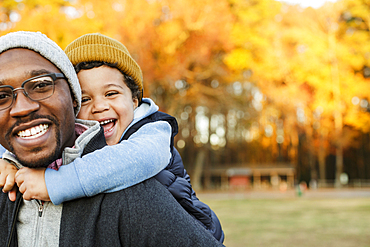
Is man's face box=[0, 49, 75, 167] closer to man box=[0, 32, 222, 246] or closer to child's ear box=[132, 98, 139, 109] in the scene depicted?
man box=[0, 32, 222, 246]

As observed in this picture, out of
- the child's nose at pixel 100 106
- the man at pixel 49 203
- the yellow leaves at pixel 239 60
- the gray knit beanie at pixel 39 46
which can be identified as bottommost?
the man at pixel 49 203

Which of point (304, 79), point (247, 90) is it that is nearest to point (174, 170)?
point (247, 90)

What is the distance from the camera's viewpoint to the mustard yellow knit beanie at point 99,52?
6.85ft

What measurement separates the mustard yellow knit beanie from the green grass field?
7418mm

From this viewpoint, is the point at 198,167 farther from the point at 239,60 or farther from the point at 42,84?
the point at 42,84

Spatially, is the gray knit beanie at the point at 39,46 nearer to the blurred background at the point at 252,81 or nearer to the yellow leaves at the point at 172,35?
the blurred background at the point at 252,81

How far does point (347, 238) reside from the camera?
30.9 feet

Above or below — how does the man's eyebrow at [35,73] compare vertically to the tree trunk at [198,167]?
above

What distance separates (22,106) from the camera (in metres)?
1.41

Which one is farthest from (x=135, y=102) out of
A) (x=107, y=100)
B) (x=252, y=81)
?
(x=252, y=81)

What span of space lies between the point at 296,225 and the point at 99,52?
10.6m

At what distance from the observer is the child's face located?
2.12m

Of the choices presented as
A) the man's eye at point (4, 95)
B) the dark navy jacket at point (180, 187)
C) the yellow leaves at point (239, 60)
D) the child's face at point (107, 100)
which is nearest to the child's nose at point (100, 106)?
the child's face at point (107, 100)

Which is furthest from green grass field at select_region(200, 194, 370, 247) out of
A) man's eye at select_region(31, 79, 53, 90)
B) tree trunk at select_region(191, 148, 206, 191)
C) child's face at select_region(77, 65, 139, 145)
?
tree trunk at select_region(191, 148, 206, 191)
